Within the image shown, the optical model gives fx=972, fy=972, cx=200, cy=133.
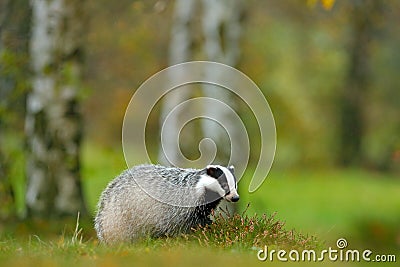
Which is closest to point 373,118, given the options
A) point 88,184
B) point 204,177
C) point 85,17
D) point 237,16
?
point 88,184

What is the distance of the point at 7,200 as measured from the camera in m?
13.9

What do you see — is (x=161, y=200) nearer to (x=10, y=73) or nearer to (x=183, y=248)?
(x=183, y=248)

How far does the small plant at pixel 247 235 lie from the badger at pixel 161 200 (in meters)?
0.22

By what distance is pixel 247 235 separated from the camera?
9.05 meters

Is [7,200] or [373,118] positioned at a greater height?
[373,118]

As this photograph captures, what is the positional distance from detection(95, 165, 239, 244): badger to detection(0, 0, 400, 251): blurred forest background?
126 centimetres

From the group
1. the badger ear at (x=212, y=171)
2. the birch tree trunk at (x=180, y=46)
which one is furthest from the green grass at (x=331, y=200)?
the badger ear at (x=212, y=171)

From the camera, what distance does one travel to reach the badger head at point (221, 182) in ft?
30.6

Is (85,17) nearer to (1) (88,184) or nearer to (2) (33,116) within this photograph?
(2) (33,116)

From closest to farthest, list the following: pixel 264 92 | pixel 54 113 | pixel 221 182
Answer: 1. pixel 221 182
2. pixel 54 113
3. pixel 264 92

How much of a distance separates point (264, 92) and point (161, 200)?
71.3 feet

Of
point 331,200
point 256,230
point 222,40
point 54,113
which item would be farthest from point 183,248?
point 331,200

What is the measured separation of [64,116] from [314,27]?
69.4 feet

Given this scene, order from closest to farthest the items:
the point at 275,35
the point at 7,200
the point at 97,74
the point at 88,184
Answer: the point at 7,200
the point at 97,74
the point at 88,184
the point at 275,35
